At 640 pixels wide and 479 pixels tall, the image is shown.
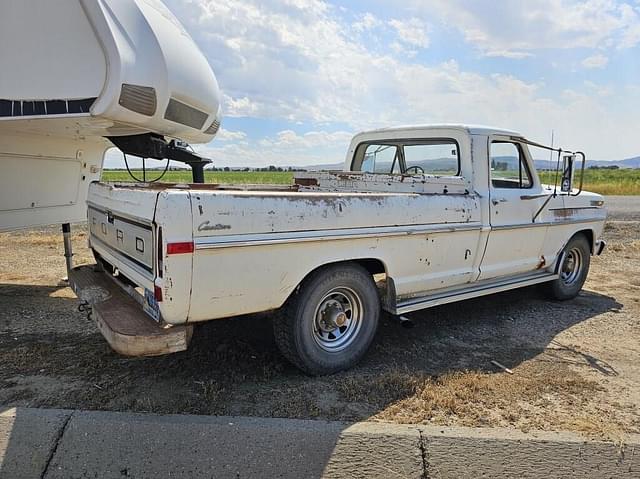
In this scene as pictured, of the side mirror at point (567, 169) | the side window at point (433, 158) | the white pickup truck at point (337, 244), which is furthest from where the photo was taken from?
the side mirror at point (567, 169)

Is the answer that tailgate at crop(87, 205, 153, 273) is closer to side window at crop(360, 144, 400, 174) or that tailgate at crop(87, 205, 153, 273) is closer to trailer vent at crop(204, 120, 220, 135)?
trailer vent at crop(204, 120, 220, 135)

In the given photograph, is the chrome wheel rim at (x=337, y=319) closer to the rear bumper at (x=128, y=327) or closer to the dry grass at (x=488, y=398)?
the dry grass at (x=488, y=398)

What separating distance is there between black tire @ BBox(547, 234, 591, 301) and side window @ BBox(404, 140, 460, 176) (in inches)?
79.5

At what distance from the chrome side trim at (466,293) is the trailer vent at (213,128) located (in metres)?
3.48

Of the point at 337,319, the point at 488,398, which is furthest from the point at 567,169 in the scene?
the point at 337,319

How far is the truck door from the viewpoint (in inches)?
190

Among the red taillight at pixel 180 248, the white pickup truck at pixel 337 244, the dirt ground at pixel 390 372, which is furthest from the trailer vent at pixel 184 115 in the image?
the red taillight at pixel 180 248

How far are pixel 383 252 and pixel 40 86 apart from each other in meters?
3.41

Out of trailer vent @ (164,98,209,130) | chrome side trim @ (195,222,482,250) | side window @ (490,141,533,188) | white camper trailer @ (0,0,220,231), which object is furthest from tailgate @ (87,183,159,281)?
side window @ (490,141,533,188)

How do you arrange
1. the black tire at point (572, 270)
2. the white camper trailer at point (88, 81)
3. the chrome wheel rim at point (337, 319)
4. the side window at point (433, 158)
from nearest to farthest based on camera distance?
the chrome wheel rim at point (337, 319) → the white camper trailer at point (88, 81) → the side window at point (433, 158) → the black tire at point (572, 270)

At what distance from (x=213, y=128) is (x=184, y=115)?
3.17ft

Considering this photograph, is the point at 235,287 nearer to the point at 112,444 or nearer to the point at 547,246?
the point at 112,444

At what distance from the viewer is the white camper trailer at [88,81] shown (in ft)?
14.4

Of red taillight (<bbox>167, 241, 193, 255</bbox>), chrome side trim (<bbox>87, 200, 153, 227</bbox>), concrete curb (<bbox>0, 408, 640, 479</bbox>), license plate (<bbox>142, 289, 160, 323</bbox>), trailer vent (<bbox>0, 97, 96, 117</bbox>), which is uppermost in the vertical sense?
trailer vent (<bbox>0, 97, 96, 117</bbox>)
